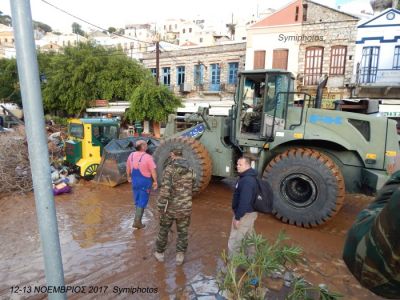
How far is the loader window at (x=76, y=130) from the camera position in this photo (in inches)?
324

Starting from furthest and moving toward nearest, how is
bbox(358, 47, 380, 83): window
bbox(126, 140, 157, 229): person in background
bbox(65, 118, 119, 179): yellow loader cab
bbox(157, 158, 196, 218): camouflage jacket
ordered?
bbox(358, 47, 380, 83): window, bbox(65, 118, 119, 179): yellow loader cab, bbox(126, 140, 157, 229): person in background, bbox(157, 158, 196, 218): camouflage jacket

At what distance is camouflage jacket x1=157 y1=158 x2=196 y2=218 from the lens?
382 cm

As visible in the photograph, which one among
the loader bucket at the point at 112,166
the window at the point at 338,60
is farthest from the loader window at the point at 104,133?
the window at the point at 338,60

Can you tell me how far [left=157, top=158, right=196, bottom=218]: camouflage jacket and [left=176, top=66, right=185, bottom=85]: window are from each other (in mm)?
20832

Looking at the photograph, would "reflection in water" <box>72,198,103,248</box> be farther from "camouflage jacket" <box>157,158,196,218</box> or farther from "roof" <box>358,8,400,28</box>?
"roof" <box>358,8,400,28</box>

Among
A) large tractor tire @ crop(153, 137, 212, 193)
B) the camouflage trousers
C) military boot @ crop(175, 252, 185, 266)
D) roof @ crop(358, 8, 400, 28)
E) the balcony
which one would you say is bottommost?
military boot @ crop(175, 252, 185, 266)

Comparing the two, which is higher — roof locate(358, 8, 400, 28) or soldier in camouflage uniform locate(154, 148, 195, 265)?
roof locate(358, 8, 400, 28)

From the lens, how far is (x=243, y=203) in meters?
3.63

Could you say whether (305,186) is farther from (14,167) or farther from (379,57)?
(379,57)

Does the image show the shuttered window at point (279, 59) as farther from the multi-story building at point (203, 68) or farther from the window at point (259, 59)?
the multi-story building at point (203, 68)

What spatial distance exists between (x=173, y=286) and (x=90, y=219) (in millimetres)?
2763

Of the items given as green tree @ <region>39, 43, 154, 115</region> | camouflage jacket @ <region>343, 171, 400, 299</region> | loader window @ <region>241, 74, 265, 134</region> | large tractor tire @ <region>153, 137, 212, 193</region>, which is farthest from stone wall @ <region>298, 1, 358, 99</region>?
camouflage jacket @ <region>343, 171, 400, 299</region>

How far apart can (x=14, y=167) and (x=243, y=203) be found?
6482mm

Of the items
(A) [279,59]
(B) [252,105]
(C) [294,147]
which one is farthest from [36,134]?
(A) [279,59]
